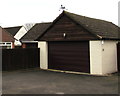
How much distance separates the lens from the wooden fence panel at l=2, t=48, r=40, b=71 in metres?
13.4

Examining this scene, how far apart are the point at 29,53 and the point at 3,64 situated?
7.85 ft

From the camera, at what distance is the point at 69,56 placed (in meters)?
13.1

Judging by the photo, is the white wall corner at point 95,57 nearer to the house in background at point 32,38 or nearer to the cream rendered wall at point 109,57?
the cream rendered wall at point 109,57

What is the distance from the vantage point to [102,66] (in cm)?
1142

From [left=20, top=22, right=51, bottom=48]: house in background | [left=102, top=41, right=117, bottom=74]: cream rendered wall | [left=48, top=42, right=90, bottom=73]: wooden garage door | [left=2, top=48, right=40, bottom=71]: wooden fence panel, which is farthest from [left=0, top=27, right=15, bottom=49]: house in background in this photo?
[left=102, top=41, right=117, bottom=74]: cream rendered wall

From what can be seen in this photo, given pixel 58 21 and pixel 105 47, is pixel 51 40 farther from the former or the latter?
pixel 105 47

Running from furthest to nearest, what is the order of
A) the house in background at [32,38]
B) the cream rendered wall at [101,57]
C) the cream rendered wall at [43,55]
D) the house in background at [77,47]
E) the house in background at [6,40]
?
the house in background at [6,40]
the house in background at [32,38]
the cream rendered wall at [43,55]
the house in background at [77,47]
the cream rendered wall at [101,57]

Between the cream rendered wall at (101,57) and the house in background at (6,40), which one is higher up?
the house in background at (6,40)

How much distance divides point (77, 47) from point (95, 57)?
1694 millimetres

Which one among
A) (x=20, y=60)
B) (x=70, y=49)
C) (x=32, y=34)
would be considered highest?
(x=32, y=34)

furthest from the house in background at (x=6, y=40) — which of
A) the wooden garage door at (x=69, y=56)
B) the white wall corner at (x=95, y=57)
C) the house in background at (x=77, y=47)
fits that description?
the white wall corner at (x=95, y=57)

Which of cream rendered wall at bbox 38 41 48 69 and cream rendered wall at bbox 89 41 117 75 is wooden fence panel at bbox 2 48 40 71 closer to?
cream rendered wall at bbox 38 41 48 69

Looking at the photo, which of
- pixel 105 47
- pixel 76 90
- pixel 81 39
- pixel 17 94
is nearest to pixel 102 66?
→ pixel 105 47

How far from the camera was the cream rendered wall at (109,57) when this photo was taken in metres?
11.6
